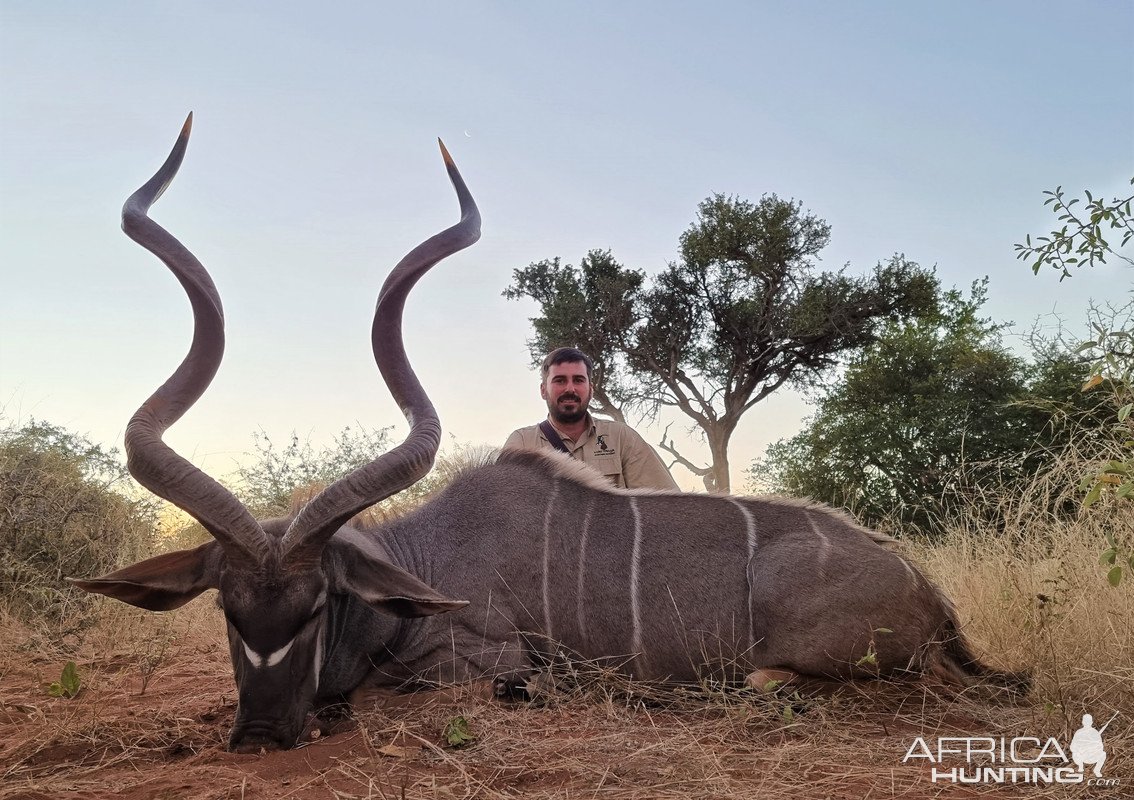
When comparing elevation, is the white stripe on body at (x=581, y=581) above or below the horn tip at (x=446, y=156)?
below

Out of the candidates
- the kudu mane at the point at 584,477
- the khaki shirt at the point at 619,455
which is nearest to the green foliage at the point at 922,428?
the khaki shirt at the point at 619,455

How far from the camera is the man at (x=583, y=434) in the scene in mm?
5910

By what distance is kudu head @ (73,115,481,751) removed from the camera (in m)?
3.16

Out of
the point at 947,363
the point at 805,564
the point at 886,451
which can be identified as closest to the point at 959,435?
the point at 886,451

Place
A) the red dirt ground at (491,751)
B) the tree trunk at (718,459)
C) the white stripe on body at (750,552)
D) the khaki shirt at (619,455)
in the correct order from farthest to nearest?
the tree trunk at (718,459) < the khaki shirt at (619,455) < the white stripe on body at (750,552) < the red dirt ground at (491,751)

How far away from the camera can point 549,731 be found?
312 centimetres

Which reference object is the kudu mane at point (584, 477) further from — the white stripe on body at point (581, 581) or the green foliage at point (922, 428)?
the green foliage at point (922, 428)

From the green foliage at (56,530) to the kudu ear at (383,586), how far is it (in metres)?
3.23

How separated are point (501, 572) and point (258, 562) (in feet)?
3.56

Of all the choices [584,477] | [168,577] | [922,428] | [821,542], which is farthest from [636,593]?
[922,428]

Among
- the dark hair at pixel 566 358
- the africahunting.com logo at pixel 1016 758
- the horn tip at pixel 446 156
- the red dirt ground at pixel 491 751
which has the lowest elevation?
the africahunting.com logo at pixel 1016 758

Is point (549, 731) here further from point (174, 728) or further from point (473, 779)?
point (174, 728)

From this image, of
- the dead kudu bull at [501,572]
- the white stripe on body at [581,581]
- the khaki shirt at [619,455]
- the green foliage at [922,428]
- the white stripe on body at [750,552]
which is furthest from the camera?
the green foliage at [922,428]

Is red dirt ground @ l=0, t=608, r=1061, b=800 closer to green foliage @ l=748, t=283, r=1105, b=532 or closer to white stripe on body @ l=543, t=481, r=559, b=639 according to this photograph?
white stripe on body @ l=543, t=481, r=559, b=639
